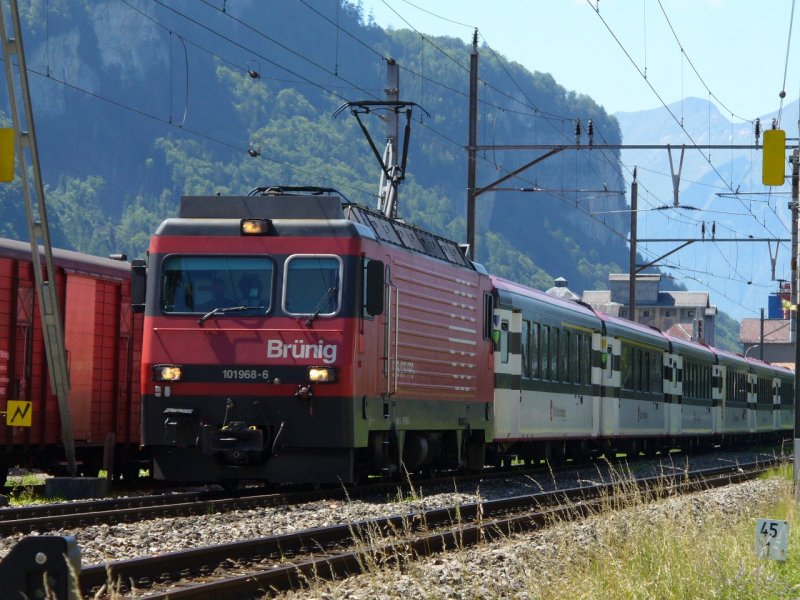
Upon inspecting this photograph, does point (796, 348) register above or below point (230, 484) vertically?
above

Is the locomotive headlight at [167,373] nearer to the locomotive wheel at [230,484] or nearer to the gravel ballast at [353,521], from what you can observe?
the locomotive wheel at [230,484]

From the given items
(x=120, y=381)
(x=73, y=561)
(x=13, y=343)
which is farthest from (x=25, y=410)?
(x=73, y=561)

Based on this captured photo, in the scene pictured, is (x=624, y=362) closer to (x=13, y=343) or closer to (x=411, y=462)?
(x=411, y=462)

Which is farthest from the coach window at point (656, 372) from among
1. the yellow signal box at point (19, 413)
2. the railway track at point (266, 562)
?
the railway track at point (266, 562)

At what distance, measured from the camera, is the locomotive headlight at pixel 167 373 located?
1547cm

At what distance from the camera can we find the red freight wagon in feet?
59.0

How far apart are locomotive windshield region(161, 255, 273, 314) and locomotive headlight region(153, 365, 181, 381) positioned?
0.61 m

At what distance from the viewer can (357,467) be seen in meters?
16.9

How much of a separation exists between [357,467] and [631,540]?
6852 millimetres

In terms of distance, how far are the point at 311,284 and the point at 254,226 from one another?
878 millimetres

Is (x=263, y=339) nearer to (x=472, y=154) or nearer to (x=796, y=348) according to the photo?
(x=796, y=348)

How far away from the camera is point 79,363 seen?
19.7m

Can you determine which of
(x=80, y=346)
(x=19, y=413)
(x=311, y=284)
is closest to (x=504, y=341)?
(x=80, y=346)

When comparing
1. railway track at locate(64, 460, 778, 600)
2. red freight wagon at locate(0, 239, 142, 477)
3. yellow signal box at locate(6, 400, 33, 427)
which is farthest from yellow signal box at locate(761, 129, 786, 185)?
yellow signal box at locate(6, 400, 33, 427)
